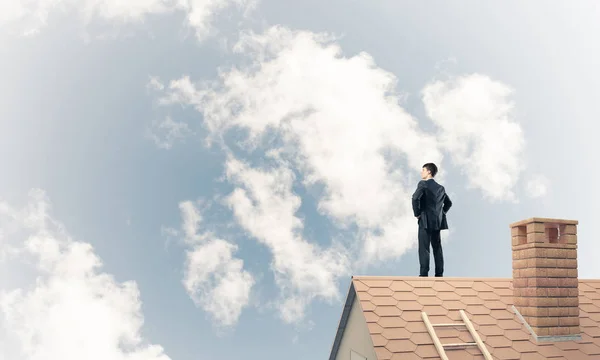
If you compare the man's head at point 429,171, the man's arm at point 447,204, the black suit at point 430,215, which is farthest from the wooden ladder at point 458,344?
the man's head at point 429,171

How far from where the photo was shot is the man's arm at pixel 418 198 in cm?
1214

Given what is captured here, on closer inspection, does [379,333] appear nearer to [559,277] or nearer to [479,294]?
[479,294]

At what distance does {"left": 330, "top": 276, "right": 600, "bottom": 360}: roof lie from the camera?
342 inches

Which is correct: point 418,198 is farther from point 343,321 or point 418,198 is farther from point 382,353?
point 382,353

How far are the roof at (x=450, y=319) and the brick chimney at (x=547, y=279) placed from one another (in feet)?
0.74

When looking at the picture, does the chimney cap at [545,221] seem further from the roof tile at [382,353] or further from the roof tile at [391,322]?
the roof tile at [382,353]

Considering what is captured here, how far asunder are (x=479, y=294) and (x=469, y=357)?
1866 millimetres

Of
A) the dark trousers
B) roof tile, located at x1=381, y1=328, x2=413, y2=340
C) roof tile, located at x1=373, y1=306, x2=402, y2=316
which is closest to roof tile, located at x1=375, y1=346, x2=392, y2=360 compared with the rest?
roof tile, located at x1=381, y1=328, x2=413, y2=340

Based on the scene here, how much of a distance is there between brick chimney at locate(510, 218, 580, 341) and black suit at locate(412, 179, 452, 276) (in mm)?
2139

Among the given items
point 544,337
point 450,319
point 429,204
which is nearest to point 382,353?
point 450,319

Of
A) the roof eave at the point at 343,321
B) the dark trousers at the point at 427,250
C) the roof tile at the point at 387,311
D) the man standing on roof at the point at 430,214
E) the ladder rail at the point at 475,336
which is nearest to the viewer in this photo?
the ladder rail at the point at 475,336

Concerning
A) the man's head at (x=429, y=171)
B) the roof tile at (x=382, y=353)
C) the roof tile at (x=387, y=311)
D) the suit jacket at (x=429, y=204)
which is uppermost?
the man's head at (x=429, y=171)

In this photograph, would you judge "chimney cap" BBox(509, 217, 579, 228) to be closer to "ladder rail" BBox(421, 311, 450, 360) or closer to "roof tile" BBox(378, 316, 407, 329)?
"ladder rail" BBox(421, 311, 450, 360)

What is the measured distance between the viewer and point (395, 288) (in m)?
9.78
